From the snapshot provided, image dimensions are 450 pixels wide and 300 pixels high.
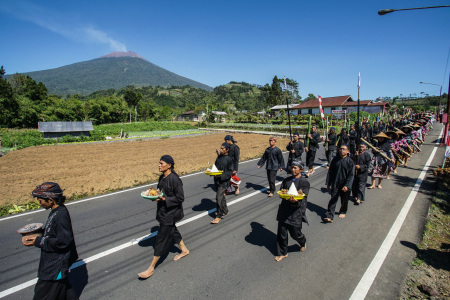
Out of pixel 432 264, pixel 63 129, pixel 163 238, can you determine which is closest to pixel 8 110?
pixel 63 129

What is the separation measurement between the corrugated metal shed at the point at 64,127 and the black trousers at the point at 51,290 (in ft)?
97.6

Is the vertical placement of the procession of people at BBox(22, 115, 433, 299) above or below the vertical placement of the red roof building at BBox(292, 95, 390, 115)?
below

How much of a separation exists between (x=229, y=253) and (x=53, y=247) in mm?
2768

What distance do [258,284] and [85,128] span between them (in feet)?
103

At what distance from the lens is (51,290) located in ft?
8.47

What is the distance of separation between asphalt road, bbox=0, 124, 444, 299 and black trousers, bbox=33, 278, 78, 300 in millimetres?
691

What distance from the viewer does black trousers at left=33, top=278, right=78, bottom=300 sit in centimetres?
254

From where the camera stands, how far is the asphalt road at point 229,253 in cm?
335

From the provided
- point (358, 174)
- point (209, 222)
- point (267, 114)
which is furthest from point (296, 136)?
point (267, 114)

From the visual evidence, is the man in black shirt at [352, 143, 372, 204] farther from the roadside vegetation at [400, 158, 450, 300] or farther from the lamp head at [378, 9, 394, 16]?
the lamp head at [378, 9, 394, 16]

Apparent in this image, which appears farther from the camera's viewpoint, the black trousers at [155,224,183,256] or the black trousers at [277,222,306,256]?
the black trousers at [277,222,306,256]

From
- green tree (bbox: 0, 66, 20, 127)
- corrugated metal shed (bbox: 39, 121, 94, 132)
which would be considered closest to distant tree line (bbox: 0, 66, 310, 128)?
green tree (bbox: 0, 66, 20, 127)

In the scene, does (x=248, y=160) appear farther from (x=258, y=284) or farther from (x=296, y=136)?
(x=258, y=284)

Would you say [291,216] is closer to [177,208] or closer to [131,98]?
[177,208]
